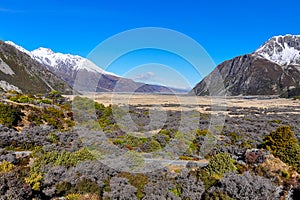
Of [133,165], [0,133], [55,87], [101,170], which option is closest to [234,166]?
[133,165]

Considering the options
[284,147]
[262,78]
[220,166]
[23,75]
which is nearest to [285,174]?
[220,166]

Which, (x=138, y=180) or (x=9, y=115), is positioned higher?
(x=9, y=115)

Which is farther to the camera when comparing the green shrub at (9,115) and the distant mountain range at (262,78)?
the distant mountain range at (262,78)

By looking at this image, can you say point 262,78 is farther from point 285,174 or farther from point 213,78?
point 285,174

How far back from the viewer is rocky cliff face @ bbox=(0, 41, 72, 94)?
10519 cm

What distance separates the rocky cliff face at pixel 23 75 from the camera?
10519 centimetres

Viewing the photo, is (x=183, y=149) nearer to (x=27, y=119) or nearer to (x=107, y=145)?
(x=107, y=145)

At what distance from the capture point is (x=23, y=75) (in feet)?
384

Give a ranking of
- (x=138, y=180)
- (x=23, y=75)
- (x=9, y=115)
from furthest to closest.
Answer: (x=23, y=75) < (x=9, y=115) < (x=138, y=180)

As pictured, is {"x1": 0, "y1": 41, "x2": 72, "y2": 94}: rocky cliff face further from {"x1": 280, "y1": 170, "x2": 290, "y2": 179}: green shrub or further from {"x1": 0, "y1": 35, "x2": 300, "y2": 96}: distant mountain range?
{"x1": 280, "y1": 170, "x2": 290, "y2": 179}: green shrub

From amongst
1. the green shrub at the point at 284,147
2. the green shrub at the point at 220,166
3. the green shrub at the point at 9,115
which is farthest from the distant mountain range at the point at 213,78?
the green shrub at the point at 220,166

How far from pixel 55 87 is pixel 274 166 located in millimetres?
126234

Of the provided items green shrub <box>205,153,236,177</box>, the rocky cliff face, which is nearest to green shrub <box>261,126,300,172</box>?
green shrub <box>205,153,236,177</box>

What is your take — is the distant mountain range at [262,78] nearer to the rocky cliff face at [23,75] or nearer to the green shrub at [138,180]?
the rocky cliff face at [23,75]
